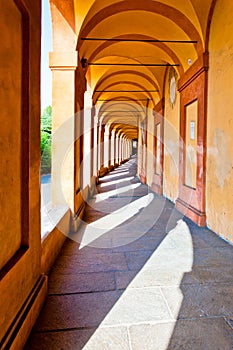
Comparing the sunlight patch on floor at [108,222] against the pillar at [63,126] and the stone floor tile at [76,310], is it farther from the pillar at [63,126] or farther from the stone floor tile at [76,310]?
the stone floor tile at [76,310]

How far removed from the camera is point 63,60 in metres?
4.52

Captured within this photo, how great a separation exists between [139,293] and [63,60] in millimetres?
3929

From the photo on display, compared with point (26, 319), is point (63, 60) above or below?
above

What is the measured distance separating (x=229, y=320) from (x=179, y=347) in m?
0.58

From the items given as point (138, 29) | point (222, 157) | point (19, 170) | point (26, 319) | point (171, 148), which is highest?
point (138, 29)

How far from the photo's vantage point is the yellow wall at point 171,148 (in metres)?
7.53

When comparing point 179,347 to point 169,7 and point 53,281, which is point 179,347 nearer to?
point 53,281

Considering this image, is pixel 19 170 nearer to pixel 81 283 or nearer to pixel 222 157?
Result: pixel 81 283

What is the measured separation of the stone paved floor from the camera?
1.96 metres

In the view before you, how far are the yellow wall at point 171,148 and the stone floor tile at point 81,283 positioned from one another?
16.5ft

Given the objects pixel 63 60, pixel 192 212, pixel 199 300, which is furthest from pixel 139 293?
pixel 63 60

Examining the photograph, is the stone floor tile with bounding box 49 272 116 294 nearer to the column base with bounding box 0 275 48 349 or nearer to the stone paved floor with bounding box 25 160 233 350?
the stone paved floor with bounding box 25 160 233 350

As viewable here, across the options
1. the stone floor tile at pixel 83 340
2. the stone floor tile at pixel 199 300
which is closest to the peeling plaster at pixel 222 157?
the stone floor tile at pixel 199 300

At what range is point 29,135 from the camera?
2084 millimetres
